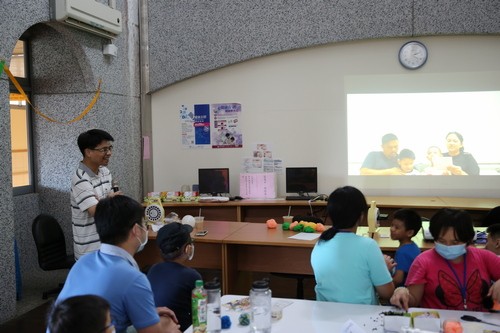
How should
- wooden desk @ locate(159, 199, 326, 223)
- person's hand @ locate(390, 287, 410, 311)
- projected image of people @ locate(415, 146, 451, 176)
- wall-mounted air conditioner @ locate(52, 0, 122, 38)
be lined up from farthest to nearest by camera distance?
1. projected image of people @ locate(415, 146, 451, 176)
2. wooden desk @ locate(159, 199, 326, 223)
3. wall-mounted air conditioner @ locate(52, 0, 122, 38)
4. person's hand @ locate(390, 287, 410, 311)

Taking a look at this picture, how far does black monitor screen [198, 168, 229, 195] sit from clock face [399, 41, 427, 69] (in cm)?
232

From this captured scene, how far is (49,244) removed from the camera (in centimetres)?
406

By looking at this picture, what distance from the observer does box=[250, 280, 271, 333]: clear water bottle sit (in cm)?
195

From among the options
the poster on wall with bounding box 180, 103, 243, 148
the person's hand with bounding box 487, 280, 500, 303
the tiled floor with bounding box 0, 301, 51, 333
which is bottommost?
the tiled floor with bounding box 0, 301, 51, 333

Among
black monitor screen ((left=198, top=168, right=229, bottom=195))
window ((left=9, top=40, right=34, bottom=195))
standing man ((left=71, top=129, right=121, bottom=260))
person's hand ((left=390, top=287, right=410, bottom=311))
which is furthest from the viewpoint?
black monitor screen ((left=198, top=168, right=229, bottom=195))

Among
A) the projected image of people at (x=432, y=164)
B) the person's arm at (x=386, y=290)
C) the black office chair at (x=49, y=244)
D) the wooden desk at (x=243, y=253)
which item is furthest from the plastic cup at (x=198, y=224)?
the projected image of people at (x=432, y=164)

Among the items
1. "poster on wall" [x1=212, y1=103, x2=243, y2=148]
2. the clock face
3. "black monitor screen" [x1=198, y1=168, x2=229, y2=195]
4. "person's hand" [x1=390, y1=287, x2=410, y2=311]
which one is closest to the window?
"black monitor screen" [x1=198, y1=168, x2=229, y2=195]

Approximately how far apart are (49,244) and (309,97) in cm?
320

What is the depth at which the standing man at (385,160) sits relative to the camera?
552 centimetres

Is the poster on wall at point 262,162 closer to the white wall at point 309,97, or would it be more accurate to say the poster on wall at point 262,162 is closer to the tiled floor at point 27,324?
the white wall at point 309,97

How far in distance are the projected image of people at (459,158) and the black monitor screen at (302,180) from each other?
4.87 feet

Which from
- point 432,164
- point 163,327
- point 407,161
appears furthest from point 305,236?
point 432,164

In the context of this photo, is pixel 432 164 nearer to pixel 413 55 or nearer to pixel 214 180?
pixel 413 55

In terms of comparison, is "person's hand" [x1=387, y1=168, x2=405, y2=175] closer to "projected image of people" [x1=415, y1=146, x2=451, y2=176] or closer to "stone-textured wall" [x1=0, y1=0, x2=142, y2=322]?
"projected image of people" [x1=415, y1=146, x2=451, y2=176]
